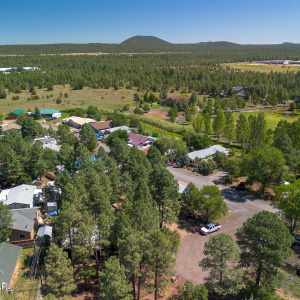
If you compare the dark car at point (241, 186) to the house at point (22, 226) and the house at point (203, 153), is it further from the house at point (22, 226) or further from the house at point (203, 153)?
the house at point (22, 226)

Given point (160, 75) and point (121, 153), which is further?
point (160, 75)

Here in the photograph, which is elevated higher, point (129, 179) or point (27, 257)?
point (129, 179)

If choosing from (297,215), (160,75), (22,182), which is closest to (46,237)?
(22,182)

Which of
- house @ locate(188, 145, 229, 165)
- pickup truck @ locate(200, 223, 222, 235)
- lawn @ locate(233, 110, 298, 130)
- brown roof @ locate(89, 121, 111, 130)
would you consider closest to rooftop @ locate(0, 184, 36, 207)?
pickup truck @ locate(200, 223, 222, 235)

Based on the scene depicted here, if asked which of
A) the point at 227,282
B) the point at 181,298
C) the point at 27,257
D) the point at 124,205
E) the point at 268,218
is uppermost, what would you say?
the point at 268,218

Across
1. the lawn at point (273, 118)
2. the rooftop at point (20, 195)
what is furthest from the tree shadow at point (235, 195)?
the lawn at point (273, 118)

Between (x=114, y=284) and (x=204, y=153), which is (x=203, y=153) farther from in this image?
(x=114, y=284)

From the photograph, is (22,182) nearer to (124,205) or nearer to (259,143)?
(124,205)
